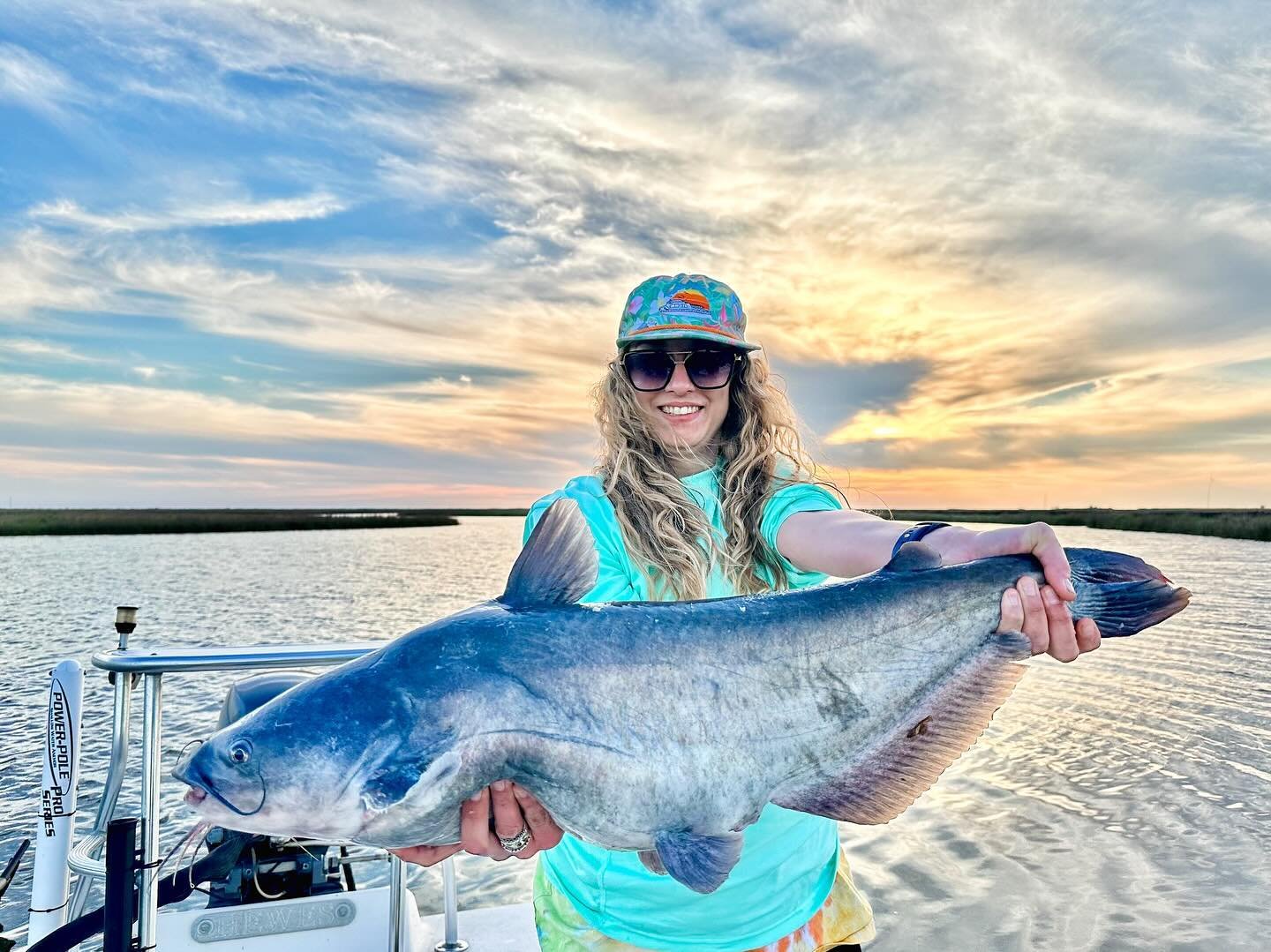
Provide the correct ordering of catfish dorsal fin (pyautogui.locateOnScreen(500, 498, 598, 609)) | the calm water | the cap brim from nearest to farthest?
1. catfish dorsal fin (pyautogui.locateOnScreen(500, 498, 598, 609))
2. the cap brim
3. the calm water

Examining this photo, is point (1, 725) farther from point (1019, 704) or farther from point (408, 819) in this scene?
point (1019, 704)

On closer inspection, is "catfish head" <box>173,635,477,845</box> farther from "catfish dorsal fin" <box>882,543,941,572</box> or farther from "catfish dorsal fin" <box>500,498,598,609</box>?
"catfish dorsal fin" <box>882,543,941,572</box>

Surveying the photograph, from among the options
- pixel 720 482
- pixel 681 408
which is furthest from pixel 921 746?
pixel 681 408

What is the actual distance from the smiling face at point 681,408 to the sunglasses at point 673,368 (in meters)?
0.01

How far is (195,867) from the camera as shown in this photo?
13.4ft

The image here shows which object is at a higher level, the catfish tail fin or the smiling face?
the smiling face

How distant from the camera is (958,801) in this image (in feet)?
34.3

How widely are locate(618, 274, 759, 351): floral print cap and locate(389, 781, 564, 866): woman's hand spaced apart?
5.57ft

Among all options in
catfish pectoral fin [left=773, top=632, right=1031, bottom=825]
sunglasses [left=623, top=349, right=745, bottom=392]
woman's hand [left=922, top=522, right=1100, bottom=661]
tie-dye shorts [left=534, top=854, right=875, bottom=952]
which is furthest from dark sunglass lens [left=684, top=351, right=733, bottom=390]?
tie-dye shorts [left=534, top=854, right=875, bottom=952]

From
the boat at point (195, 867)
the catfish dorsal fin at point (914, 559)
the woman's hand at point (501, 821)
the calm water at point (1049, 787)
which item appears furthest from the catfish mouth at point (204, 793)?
the calm water at point (1049, 787)

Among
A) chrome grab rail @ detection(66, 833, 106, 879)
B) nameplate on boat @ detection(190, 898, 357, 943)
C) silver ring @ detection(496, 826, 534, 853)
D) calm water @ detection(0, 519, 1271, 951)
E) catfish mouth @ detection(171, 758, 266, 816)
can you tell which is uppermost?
catfish mouth @ detection(171, 758, 266, 816)

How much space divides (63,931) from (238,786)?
2.09 meters

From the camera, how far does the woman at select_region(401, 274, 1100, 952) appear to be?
2396 mm

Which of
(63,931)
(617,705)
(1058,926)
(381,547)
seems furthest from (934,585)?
(381,547)
